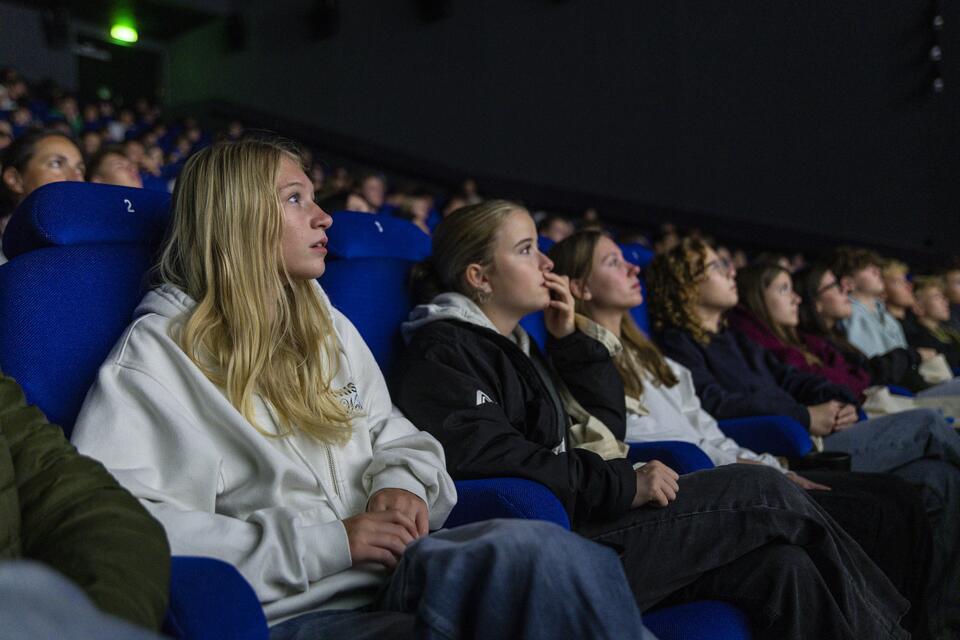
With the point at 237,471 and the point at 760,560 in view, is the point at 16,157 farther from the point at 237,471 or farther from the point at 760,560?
the point at 760,560

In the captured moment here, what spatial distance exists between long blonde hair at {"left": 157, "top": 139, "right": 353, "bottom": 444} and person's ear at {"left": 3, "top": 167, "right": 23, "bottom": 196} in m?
1.11

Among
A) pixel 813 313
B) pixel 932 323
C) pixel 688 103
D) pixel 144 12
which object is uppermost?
pixel 144 12

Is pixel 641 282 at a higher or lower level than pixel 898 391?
higher

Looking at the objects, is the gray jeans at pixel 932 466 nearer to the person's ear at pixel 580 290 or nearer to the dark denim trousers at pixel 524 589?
the person's ear at pixel 580 290

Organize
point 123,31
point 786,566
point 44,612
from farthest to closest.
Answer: point 123,31, point 786,566, point 44,612

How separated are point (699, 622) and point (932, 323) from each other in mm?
3147

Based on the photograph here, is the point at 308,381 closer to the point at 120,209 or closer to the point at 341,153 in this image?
the point at 120,209

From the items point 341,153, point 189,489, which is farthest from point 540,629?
point 341,153

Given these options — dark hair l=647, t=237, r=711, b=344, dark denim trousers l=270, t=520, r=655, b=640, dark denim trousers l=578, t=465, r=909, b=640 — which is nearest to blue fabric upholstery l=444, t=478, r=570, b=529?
dark denim trousers l=578, t=465, r=909, b=640

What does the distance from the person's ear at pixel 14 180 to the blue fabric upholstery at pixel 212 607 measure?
5.52ft

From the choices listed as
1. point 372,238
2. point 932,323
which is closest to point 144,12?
point 932,323

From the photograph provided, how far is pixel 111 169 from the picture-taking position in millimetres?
2502

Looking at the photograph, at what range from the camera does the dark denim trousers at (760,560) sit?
1280 millimetres

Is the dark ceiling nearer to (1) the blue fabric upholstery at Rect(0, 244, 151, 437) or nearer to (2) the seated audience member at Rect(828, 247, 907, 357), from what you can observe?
(2) the seated audience member at Rect(828, 247, 907, 357)
